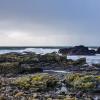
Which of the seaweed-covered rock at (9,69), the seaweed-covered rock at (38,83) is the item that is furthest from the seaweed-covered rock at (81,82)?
the seaweed-covered rock at (9,69)

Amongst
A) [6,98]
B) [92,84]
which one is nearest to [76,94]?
[92,84]

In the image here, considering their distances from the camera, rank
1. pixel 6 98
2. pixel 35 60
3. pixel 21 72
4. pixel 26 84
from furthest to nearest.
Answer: pixel 35 60, pixel 21 72, pixel 26 84, pixel 6 98

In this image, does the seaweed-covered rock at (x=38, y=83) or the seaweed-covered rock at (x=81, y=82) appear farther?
the seaweed-covered rock at (x=81, y=82)

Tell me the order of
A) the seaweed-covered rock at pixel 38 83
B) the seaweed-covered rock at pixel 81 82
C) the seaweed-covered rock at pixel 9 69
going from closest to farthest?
the seaweed-covered rock at pixel 38 83
the seaweed-covered rock at pixel 81 82
the seaweed-covered rock at pixel 9 69

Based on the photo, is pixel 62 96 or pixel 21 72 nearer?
pixel 62 96

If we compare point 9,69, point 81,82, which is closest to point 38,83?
point 81,82

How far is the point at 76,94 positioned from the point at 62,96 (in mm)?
1289

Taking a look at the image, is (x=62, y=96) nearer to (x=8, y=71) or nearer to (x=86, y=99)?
(x=86, y=99)

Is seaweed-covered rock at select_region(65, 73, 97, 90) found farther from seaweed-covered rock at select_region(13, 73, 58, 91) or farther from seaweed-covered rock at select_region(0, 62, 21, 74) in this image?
seaweed-covered rock at select_region(0, 62, 21, 74)

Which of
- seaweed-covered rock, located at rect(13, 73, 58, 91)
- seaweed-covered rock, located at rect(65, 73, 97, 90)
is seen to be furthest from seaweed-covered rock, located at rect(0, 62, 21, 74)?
seaweed-covered rock, located at rect(65, 73, 97, 90)

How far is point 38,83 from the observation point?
78.8 feet

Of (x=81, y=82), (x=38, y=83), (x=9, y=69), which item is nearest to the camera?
(x=38, y=83)

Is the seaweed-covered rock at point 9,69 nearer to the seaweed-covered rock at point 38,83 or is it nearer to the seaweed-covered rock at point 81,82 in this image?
the seaweed-covered rock at point 38,83

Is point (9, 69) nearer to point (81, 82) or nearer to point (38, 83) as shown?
point (38, 83)
